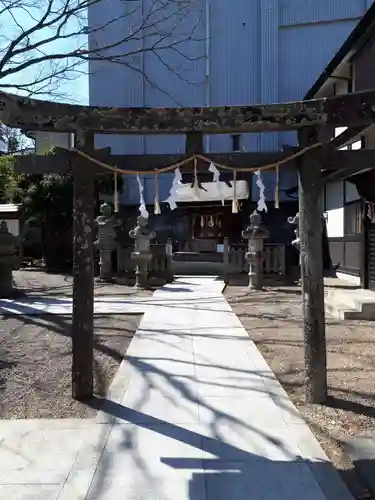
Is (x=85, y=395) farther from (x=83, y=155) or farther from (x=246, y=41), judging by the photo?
(x=246, y=41)

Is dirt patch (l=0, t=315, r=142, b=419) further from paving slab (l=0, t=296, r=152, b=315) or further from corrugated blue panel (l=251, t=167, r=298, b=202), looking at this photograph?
corrugated blue panel (l=251, t=167, r=298, b=202)

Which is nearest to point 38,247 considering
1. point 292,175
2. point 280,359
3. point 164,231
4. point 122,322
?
point 164,231

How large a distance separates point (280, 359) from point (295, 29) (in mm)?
20841

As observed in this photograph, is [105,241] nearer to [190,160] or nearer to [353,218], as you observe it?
[353,218]

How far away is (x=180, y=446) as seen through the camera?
3.87 meters

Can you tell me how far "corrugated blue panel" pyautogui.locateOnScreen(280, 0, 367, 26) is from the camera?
21719mm

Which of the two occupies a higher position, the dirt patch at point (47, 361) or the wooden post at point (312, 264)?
the wooden post at point (312, 264)

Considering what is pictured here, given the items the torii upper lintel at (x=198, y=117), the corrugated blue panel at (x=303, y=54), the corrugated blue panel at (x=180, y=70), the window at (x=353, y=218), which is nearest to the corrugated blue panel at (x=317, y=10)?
the corrugated blue panel at (x=303, y=54)

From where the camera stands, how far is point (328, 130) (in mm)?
4598

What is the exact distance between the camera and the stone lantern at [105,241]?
1557cm

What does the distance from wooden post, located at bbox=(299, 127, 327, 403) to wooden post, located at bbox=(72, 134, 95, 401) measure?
2274mm

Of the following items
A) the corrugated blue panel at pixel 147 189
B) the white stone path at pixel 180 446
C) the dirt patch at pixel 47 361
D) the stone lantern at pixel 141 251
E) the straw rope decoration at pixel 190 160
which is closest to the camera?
the white stone path at pixel 180 446

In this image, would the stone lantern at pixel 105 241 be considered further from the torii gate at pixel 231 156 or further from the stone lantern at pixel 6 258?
the torii gate at pixel 231 156

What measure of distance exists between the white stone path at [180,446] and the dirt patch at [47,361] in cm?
32
